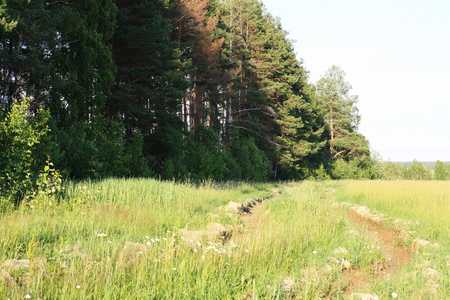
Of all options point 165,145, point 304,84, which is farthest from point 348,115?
point 165,145

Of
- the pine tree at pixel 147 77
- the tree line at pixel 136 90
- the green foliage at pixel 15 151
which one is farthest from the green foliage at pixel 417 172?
the green foliage at pixel 15 151

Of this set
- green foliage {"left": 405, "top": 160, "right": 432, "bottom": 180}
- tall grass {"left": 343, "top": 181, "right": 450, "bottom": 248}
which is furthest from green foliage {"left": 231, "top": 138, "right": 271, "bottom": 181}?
green foliage {"left": 405, "top": 160, "right": 432, "bottom": 180}

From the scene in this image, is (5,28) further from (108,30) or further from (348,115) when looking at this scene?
(348,115)

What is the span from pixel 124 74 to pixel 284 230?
1343 cm

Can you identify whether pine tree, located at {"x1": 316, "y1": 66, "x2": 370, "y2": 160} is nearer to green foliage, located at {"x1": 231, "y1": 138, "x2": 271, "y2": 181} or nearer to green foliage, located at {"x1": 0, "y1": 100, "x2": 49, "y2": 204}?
green foliage, located at {"x1": 231, "y1": 138, "x2": 271, "y2": 181}

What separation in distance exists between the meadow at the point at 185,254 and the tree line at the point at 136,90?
8.26 ft

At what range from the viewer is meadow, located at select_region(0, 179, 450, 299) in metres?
3.99

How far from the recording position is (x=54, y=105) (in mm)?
11977

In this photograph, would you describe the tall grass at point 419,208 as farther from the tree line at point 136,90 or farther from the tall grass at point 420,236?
the tree line at point 136,90

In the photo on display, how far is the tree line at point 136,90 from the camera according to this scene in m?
10.1

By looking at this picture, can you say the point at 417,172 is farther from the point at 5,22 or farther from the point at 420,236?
the point at 5,22

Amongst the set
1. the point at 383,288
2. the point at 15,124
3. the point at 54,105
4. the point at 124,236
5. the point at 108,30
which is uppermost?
the point at 108,30

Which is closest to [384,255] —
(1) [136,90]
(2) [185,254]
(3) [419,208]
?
(2) [185,254]

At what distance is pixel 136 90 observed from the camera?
17.0m
